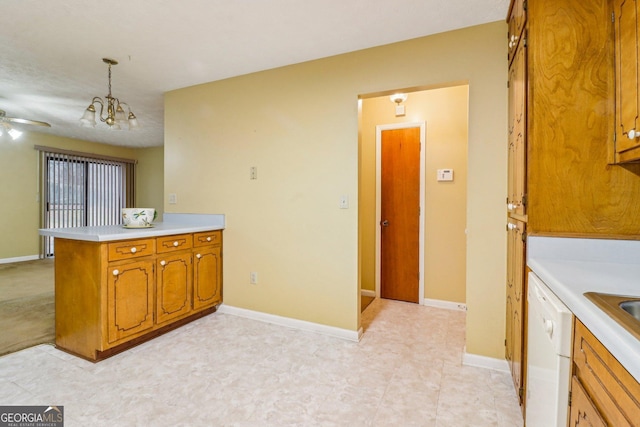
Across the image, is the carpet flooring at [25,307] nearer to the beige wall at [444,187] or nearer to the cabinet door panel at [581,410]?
the beige wall at [444,187]

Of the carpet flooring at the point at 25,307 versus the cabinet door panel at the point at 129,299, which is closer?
the cabinet door panel at the point at 129,299

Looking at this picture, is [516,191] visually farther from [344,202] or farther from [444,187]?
[444,187]

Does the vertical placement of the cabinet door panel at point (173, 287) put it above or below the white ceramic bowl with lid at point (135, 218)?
below

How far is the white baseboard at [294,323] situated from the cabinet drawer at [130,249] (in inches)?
42.0

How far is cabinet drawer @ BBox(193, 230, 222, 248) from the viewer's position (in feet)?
9.30

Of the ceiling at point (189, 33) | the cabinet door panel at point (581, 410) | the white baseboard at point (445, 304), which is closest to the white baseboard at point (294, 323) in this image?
the white baseboard at point (445, 304)

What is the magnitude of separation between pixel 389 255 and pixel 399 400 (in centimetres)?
197

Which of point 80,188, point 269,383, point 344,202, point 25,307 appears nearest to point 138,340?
point 269,383

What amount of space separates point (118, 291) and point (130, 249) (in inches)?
12.1

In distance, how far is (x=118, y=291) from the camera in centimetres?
216

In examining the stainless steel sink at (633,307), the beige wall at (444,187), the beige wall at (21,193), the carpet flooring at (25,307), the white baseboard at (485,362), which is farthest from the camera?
the beige wall at (21,193)

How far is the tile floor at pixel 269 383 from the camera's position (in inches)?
63.2

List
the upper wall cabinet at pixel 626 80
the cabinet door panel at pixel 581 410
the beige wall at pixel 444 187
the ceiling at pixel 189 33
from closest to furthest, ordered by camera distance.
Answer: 1. the cabinet door panel at pixel 581 410
2. the upper wall cabinet at pixel 626 80
3. the ceiling at pixel 189 33
4. the beige wall at pixel 444 187

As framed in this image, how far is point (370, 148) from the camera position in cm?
363
